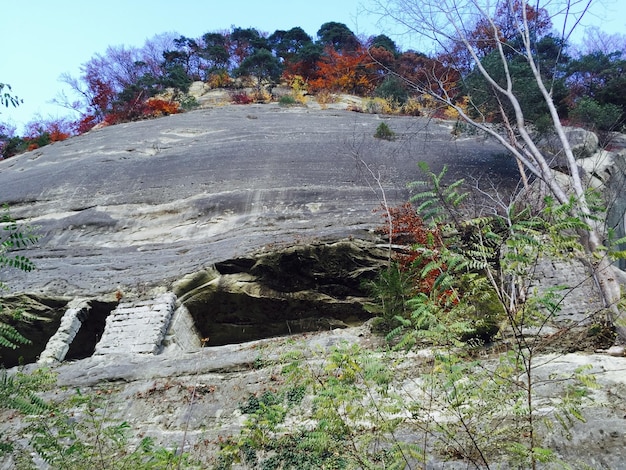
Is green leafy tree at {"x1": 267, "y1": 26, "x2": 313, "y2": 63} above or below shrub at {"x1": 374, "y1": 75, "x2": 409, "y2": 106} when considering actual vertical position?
above

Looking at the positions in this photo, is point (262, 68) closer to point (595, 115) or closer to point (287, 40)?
point (287, 40)

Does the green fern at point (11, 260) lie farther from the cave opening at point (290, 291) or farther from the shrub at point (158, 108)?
the shrub at point (158, 108)

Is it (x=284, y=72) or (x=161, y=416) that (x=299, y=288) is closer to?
(x=161, y=416)

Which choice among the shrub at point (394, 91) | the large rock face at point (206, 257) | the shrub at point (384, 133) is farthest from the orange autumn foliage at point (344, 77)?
the shrub at point (384, 133)

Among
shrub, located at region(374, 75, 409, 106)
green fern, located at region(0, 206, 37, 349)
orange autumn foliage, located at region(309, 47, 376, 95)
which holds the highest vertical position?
orange autumn foliage, located at region(309, 47, 376, 95)

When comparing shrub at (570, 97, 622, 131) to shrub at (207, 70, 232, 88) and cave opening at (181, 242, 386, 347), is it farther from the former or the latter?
shrub at (207, 70, 232, 88)

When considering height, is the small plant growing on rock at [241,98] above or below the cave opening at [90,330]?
above

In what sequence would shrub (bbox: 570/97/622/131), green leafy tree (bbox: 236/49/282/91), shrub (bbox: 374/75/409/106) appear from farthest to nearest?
green leafy tree (bbox: 236/49/282/91)
shrub (bbox: 374/75/409/106)
shrub (bbox: 570/97/622/131)

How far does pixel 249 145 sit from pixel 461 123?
5219mm

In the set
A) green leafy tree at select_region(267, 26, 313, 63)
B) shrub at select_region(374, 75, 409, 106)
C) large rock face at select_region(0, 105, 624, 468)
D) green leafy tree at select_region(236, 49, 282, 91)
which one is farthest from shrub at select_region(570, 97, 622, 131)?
green leafy tree at select_region(267, 26, 313, 63)

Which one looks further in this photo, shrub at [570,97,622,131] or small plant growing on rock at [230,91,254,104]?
small plant growing on rock at [230,91,254,104]

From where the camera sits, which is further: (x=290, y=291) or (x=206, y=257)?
(x=206, y=257)

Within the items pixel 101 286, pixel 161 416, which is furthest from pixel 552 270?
pixel 101 286

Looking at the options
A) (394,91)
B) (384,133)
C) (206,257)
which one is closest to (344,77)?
(394,91)
